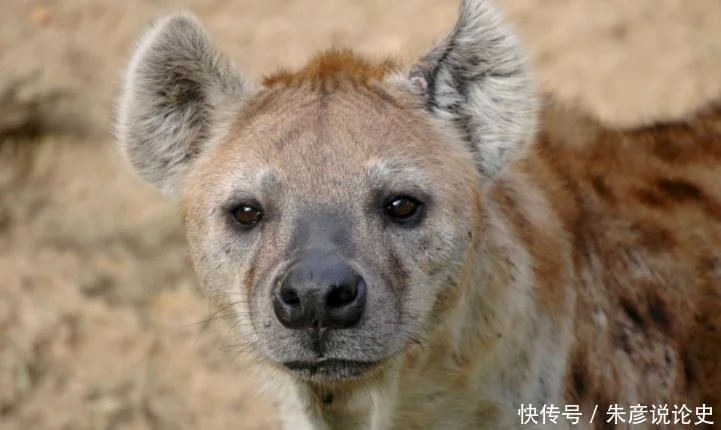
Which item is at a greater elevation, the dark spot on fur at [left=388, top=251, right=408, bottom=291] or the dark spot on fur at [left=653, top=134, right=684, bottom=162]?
the dark spot on fur at [left=653, top=134, right=684, bottom=162]

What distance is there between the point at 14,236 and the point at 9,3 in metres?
1.13

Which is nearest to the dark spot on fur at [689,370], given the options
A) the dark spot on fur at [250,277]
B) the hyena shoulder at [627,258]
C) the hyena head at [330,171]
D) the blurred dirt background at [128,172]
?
the hyena shoulder at [627,258]

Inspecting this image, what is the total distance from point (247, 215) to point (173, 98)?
413mm

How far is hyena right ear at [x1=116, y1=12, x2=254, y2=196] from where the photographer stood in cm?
294

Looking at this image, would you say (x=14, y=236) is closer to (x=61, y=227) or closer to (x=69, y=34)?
(x=61, y=227)

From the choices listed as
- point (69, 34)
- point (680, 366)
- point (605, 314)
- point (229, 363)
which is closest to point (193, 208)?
point (605, 314)

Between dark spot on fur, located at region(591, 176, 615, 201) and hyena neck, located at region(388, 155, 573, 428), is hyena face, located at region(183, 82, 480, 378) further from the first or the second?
dark spot on fur, located at region(591, 176, 615, 201)

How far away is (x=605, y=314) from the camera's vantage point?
122 inches

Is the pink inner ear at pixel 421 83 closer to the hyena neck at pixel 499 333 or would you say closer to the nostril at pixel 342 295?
the hyena neck at pixel 499 333

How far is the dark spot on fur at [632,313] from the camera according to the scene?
312 centimetres

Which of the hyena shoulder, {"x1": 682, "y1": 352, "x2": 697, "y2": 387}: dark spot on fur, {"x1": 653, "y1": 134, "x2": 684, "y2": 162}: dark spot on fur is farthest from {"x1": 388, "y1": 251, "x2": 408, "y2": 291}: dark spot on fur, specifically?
{"x1": 653, "y1": 134, "x2": 684, "y2": 162}: dark spot on fur

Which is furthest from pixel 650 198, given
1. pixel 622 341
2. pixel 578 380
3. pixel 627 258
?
pixel 578 380

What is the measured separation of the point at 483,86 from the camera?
292cm

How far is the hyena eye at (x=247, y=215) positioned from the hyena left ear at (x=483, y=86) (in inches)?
18.4
